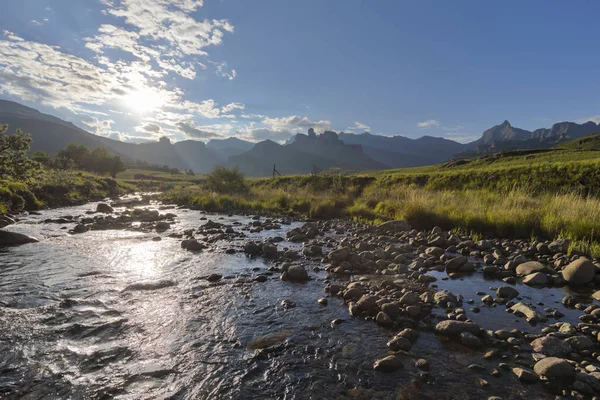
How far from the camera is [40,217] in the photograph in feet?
63.0

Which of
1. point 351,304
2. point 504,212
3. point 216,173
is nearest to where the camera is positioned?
point 351,304

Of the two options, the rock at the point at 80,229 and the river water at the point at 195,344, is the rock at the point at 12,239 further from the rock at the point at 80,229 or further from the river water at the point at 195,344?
the river water at the point at 195,344

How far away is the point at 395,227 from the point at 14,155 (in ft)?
81.1

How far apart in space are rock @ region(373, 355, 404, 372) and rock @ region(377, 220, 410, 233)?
10219 millimetres

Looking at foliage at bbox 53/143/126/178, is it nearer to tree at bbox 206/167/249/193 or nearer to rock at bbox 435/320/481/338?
tree at bbox 206/167/249/193

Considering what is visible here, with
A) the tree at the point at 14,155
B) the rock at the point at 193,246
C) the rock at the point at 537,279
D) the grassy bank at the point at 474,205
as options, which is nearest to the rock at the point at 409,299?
the rock at the point at 537,279

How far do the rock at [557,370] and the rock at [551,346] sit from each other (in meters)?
0.44

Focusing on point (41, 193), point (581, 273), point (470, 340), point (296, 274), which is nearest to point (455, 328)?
point (470, 340)

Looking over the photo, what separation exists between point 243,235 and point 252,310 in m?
8.93

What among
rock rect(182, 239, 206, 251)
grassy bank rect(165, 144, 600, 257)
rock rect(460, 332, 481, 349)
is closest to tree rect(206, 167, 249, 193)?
grassy bank rect(165, 144, 600, 257)

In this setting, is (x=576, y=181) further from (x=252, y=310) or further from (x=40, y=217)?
(x=40, y=217)

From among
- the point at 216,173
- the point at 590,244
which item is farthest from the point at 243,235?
the point at 216,173

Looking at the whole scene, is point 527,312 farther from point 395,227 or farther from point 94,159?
point 94,159

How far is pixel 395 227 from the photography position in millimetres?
14344
